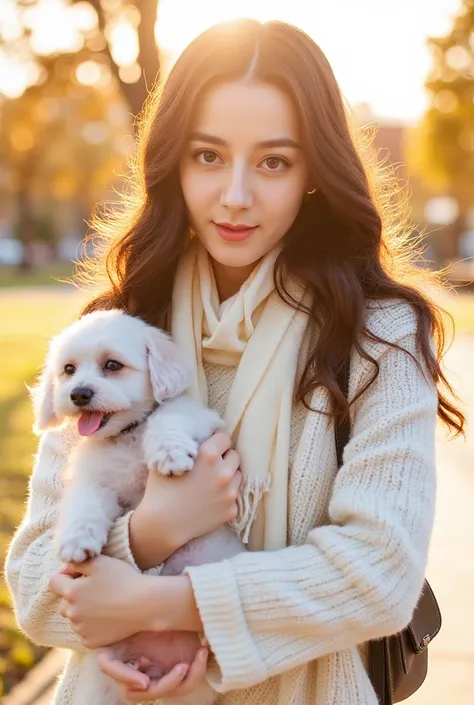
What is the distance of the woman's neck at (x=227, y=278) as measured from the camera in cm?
267

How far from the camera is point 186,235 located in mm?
2688

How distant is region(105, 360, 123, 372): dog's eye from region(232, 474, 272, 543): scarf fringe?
58 centimetres

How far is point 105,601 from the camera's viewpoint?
6.70ft

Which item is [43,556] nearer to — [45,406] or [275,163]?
[45,406]

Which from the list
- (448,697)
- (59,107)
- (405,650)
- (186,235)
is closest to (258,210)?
(186,235)

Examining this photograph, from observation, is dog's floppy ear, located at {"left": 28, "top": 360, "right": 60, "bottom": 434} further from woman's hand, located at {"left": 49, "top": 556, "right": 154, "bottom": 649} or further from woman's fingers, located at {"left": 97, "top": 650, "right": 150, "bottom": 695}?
woman's fingers, located at {"left": 97, "top": 650, "right": 150, "bottom": 695}

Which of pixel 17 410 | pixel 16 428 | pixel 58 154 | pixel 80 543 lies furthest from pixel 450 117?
pixel 80 543

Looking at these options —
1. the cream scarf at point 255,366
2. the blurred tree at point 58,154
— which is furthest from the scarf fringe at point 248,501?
the blurred tree at point 58,154

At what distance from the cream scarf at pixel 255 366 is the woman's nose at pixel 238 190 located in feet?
0.74

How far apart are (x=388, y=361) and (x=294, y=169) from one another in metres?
0.62

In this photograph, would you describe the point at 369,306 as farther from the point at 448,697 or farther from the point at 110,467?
the point at 448,697

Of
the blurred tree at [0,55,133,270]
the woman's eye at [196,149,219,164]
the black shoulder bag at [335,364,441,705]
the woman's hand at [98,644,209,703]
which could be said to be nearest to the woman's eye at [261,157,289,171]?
the woman's eye at [196,149,219,164]

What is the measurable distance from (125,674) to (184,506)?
423mm

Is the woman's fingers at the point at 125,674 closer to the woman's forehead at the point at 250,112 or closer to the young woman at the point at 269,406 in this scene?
the young woman at the point at 269,406
